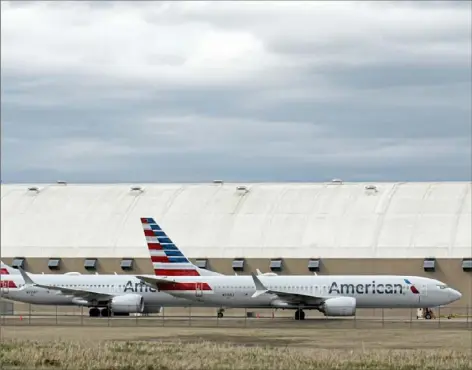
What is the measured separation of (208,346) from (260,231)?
44.8m

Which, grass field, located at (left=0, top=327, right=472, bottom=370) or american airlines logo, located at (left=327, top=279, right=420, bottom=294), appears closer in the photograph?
grass field, located at (left=0, top=327, right=472, bottom=370)

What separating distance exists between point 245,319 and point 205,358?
33.6m

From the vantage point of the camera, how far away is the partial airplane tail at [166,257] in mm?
78250

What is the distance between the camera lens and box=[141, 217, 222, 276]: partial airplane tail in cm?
7825

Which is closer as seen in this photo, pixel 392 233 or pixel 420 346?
pixel 420 346

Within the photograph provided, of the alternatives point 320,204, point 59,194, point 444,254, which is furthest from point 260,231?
point 59,194

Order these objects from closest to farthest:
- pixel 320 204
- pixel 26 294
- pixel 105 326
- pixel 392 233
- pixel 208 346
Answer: pixel 208 346, pixel 105 326, pixel 26 294, pixel 392 233, pixel 320 204

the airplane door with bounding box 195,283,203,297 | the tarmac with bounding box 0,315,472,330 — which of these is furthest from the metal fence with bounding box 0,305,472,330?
the airplane door with bounding box 195,283,203,297

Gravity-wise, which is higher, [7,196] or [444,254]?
[7,196]

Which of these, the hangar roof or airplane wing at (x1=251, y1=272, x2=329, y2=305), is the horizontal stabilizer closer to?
airplane wing at (x1=251, y1=272, x2=329, y2=305)

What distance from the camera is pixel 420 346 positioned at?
51781 millimetres

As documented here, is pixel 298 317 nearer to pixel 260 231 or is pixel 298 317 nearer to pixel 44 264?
pixel 260 231

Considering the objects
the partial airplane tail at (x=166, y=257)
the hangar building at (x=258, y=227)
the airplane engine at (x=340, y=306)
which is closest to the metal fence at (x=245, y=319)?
the airplane engine at (x=340, y=306)

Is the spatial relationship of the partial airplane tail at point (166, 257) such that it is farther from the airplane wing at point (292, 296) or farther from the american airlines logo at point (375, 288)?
the american airlines logo at point (375, 288)
